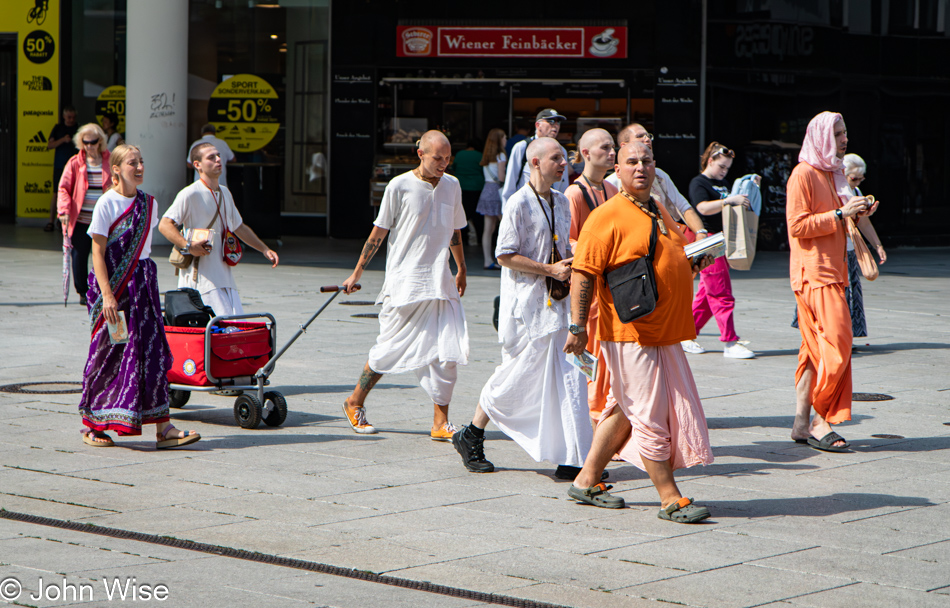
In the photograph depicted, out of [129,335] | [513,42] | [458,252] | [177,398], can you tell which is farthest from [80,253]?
[513,42]

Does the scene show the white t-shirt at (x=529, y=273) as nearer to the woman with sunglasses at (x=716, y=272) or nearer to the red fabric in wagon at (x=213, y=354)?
the red fabric in wagon at (x=213, y=354)

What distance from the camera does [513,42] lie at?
68.2 feet

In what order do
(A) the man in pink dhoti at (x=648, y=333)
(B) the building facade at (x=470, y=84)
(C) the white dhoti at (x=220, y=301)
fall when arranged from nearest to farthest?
(A) the man in pink dhoti at (x=648, y=333) → (C) the white dhoti at (x=220, y=301) → (B) the building facade at (x=470, y=84)

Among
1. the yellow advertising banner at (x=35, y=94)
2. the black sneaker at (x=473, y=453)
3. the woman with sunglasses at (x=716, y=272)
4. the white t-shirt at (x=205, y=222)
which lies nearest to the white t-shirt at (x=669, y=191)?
the black sneaker at (x=473, y=453)

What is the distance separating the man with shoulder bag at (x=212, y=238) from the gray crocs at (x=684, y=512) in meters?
3.81

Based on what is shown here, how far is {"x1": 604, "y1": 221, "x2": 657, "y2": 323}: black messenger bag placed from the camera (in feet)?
17.3

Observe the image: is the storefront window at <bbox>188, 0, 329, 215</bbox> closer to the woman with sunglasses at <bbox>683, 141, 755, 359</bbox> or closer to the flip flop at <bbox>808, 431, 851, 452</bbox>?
the woman with sunglasses at <bbox>683, 141, 755, 359</bbox>

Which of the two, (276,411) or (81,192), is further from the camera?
(81,192)

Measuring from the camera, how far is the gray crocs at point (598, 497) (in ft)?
18.6

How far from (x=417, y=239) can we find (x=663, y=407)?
7.53 feet

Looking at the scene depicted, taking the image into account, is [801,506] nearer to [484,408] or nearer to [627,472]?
[627,472]

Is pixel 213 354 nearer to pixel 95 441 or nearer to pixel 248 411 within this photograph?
pixel 248 411

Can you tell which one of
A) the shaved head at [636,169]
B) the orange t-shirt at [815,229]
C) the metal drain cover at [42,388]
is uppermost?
the shaved head at [636,169]

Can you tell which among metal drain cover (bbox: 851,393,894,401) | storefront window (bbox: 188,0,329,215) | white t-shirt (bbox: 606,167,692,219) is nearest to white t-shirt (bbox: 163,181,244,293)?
white t-shirt (bbox: 606,167,692,219)
